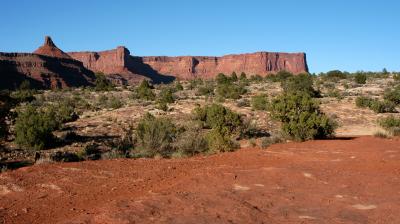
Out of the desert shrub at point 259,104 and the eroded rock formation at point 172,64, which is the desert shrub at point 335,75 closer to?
the desert shrub at point 259,104

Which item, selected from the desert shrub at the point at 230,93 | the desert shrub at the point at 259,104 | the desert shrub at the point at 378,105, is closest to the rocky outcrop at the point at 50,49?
the desert shrub at the point at 230,93

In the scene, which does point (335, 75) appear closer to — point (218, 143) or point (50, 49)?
point (218, 143)

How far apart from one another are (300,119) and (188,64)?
15115cm

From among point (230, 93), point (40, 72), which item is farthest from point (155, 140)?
point (40, 72)

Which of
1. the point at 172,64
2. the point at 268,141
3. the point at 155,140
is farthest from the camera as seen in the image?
the point at 172,64

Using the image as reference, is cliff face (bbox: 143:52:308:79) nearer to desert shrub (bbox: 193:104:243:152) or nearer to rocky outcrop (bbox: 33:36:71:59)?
rocky outcrop (bbox: 33:36:71:59)

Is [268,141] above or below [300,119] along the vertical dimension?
below

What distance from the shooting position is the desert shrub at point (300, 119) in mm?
16891

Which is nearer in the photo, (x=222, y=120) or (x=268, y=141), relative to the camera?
(x=268, y=141)

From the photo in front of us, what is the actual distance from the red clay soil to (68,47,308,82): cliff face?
139 m

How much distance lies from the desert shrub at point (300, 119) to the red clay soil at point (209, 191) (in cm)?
447

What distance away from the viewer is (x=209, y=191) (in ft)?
26.4

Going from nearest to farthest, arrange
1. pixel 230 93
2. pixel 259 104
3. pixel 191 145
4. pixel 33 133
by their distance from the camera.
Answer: pixel 191 145
pixel 33 133
pixel 259 104
pixel 230 93

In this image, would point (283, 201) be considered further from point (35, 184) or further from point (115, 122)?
point (115, 122)
